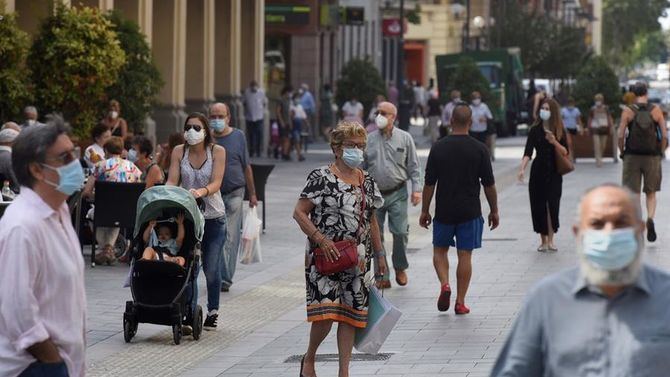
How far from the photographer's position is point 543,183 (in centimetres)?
1838

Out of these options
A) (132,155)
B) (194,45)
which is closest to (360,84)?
(194,45)

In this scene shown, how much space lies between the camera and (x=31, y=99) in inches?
866

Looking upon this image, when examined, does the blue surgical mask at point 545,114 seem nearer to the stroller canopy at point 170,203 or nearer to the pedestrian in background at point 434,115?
the stroller canopy at point 170,203

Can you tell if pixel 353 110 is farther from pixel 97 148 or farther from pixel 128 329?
pixel 128 329

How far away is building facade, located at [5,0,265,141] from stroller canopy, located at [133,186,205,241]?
535 inches

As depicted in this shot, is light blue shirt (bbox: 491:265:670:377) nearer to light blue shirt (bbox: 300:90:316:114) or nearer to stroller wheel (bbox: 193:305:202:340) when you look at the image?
stroller wheel (bbox: 193:305:202:340)

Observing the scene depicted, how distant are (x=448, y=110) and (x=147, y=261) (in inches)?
1135

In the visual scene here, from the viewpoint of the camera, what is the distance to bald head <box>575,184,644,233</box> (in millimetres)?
4875

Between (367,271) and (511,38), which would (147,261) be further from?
(511,38)

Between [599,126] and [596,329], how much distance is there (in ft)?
106

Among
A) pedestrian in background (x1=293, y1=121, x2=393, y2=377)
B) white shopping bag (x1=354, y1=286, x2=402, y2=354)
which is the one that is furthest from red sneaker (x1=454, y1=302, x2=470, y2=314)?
white shopping bag (x1=354, y1=286, x2=402, y2=354)

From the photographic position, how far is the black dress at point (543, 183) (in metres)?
18.4

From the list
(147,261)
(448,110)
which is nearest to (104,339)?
(147,261)

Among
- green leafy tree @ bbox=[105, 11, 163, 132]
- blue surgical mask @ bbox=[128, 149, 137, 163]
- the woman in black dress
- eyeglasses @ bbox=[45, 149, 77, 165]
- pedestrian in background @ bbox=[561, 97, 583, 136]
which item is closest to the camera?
eyeglasses @ bbox=[45, 149, 77, 165]
